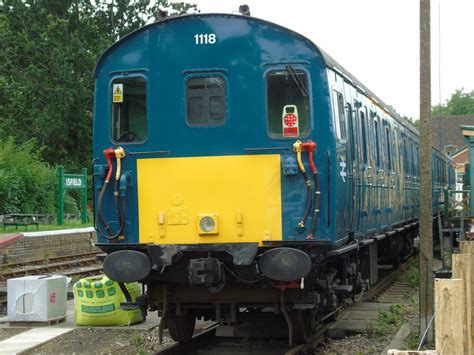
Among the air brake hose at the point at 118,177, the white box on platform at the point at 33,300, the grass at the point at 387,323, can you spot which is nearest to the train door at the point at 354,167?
the grass at the point at 387,323

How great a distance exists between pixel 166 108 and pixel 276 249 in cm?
192

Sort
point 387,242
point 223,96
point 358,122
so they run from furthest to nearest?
point 387,242, point 358,122, point 223,96

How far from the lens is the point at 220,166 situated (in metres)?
8.02

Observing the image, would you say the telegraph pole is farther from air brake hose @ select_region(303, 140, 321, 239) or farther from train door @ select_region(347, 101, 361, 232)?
air brake hose @ select_region(303, 140, 321, 239)

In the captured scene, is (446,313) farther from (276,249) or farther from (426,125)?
(426,125)

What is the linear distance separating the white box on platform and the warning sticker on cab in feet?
11.8

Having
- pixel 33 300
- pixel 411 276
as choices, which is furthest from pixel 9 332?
pixel 411 276

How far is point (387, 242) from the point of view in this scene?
15273 millimetres

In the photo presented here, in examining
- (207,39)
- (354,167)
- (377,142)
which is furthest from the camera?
(377,142)

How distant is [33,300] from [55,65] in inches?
1418

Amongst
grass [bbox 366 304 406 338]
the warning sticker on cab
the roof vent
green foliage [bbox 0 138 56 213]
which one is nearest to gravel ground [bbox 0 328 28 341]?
the warning sticker on cab

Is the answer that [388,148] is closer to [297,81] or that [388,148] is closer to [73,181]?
[297,81]

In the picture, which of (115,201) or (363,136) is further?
(363,136)

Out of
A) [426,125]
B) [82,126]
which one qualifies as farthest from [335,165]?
[82,126]
